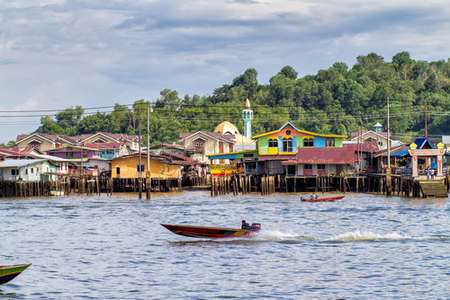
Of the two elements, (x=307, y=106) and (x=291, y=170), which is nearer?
(x=291, y=170)

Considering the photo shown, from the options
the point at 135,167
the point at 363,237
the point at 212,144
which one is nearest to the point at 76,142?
the point at 212,144

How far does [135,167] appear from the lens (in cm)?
9025

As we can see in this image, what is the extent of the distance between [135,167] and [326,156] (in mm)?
19532

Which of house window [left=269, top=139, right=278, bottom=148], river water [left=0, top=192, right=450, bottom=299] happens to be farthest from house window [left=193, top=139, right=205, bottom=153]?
river water [left=0, top=192, right=450, bottom=299]

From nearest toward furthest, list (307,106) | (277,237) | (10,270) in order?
(10,270), (277,237), (307,106)

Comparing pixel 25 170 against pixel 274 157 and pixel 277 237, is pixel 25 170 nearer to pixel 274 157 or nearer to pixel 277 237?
pixel 274 157

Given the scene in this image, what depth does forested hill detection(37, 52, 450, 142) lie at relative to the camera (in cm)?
14962

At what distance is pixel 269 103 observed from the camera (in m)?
166

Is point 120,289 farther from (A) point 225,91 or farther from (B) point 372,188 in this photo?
(A) point 225,91

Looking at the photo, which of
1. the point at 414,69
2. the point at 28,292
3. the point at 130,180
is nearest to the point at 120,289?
the point at 28,292

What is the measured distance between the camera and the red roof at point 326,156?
8144 centimetres

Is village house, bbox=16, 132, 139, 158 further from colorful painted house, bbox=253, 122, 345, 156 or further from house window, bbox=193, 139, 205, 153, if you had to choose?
colorful painted house, bbox=253, 122, 345, 156

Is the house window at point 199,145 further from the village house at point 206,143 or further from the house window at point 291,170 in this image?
the house window at point 291,170

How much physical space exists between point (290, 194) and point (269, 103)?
3363 inches
